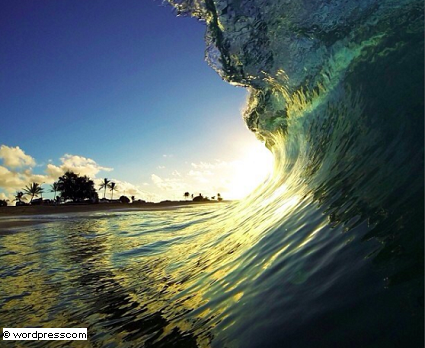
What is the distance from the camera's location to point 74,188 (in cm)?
7200

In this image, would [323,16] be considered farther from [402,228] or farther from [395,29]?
[402,228]

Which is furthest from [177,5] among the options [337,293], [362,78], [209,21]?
[337,293]

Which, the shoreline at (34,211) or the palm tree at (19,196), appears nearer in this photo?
the shoreline at (34,211)

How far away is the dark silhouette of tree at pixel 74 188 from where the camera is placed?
236 feet

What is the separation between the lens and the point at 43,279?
12.3 ft

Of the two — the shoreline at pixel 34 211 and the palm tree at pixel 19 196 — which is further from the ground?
the palm tree at pixel 19 196

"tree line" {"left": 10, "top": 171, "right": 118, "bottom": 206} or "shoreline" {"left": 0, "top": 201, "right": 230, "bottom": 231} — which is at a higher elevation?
"tree line" {"left": 10, "top": 171, "right": 118, "bottom": 206}

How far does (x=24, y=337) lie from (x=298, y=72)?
18.9 ft

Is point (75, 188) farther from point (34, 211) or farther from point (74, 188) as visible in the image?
point (34, 211)

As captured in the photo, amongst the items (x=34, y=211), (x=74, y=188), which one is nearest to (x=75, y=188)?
(x=74, y=188)

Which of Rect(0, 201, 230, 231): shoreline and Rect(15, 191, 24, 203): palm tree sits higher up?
Rect(15, 191, 24, 203): palm tree

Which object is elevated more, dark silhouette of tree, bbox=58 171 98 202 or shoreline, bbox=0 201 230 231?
dark silhouette of tree, bbox=58 171 98 202

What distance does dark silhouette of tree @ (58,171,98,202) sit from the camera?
72000 millimetres

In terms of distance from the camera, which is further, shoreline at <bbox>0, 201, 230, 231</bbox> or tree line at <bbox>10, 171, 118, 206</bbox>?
tree line at <bbox>10, 171, 118, 206</bbox>
